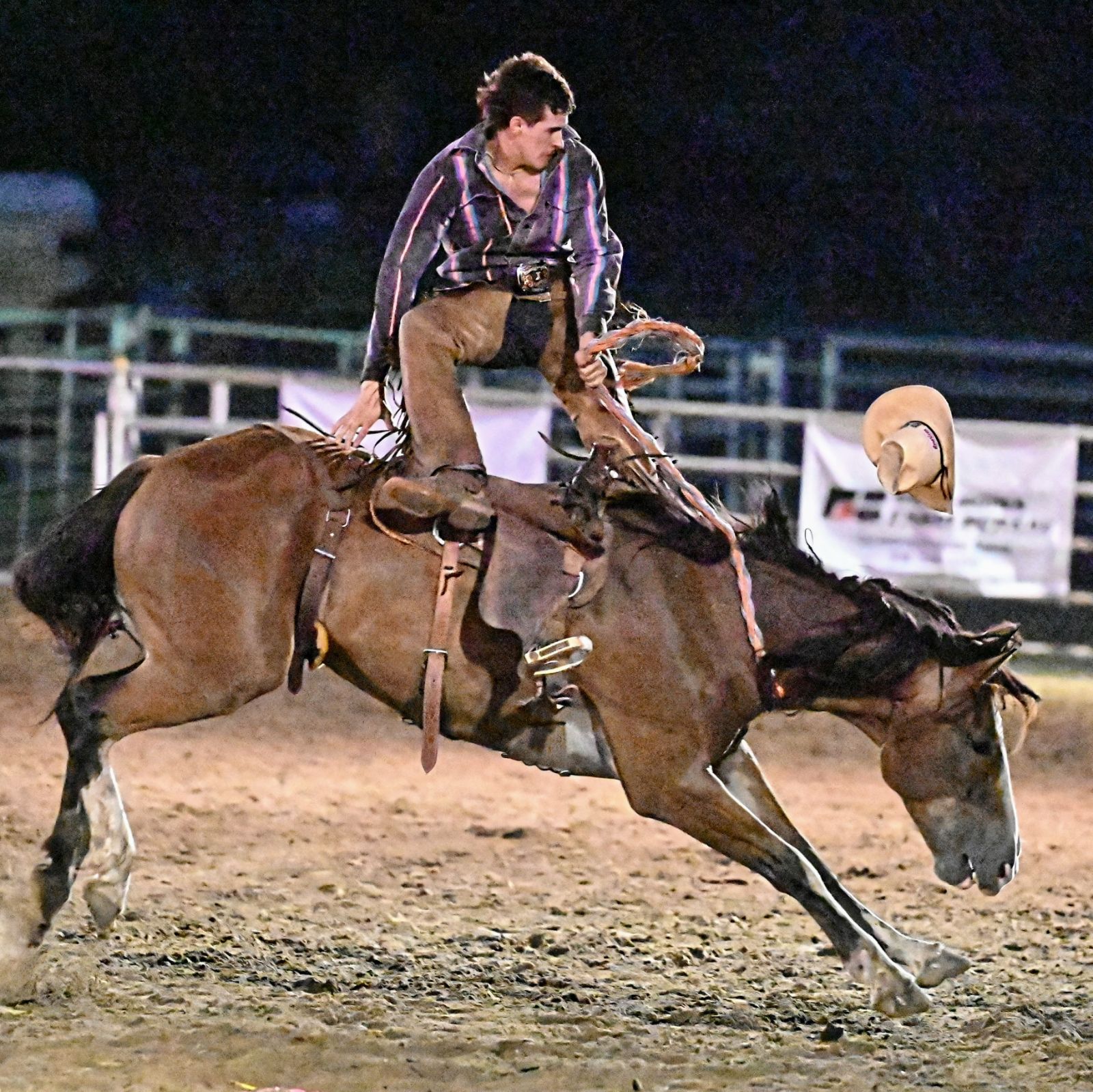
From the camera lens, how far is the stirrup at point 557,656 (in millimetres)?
4020

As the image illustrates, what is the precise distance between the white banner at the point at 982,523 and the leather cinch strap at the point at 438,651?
248 inches

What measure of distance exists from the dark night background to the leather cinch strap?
12.2 m

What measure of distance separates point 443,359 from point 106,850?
5.12 feet

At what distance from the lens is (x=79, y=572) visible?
439 centimetres

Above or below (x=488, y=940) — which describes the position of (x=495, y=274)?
above

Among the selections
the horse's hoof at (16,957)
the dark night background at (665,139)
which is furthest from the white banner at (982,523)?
the horse's hoof at (16,957)

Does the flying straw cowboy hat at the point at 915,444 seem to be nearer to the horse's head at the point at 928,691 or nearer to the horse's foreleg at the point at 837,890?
the horse's head at the point at 928,691

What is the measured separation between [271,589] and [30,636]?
2.76 feet

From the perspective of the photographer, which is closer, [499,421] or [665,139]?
[499,421]

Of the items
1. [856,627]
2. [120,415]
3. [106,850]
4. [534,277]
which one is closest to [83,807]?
[106,850]

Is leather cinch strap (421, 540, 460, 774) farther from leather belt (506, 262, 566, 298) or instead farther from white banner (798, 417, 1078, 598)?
white banner (798, 417, 1078, 598)

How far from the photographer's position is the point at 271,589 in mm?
4238

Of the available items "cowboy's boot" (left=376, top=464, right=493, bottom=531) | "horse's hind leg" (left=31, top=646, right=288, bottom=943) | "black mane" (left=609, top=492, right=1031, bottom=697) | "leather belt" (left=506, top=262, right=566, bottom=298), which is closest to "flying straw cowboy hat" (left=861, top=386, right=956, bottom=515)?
"black mane" (left=609, top=492, right=1031, bottom=697)

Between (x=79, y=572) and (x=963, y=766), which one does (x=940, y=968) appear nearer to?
Result: (x=963, y=766)
